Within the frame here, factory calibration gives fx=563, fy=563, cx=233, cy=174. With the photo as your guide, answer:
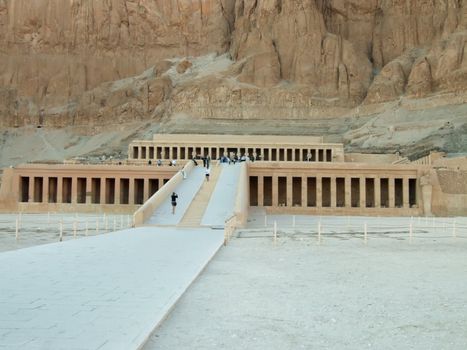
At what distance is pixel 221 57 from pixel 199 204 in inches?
2428

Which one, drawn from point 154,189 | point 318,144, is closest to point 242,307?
point 154,189

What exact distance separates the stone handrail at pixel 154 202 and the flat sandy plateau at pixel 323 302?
922 cm

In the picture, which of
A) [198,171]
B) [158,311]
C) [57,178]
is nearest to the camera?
[158,311]

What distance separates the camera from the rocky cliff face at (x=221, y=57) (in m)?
77.4

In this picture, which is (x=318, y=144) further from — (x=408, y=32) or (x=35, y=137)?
(x=35, y=137)

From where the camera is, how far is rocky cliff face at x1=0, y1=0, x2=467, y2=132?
77.4 metres

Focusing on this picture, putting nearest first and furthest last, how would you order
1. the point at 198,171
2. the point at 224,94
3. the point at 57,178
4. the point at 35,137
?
the point at 198,171 < the point at 57,178 < the point at 224,94 < the point at 35,137

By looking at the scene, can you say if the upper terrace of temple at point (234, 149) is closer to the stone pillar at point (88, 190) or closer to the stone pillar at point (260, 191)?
the stone pillar at point (260, 191)

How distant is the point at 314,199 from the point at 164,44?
58624 mm

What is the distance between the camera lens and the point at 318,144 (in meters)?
58.6

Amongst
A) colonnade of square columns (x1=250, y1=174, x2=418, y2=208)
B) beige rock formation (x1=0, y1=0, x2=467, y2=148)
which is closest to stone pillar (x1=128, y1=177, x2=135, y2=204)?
colonnade of square columns (x1=250, y1=174, x2=418, y2=208)

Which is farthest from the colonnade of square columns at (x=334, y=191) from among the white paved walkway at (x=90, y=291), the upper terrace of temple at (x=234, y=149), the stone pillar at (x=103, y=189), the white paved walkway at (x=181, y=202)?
the white paved walkway at (x=90, y=291)

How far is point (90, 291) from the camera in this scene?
906 cm

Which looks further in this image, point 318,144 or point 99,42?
point 99,42
